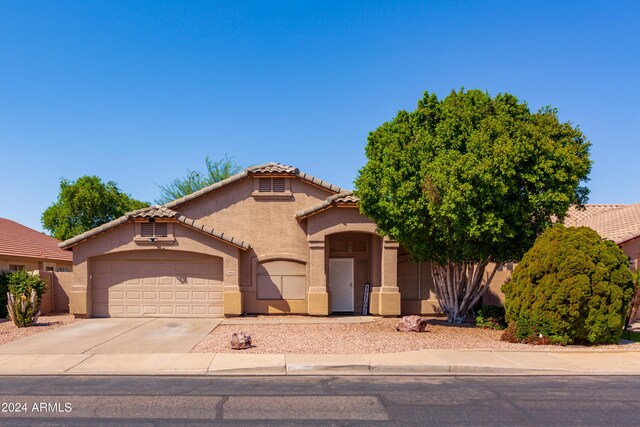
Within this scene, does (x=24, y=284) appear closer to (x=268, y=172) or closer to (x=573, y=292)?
(x=268, y=172)

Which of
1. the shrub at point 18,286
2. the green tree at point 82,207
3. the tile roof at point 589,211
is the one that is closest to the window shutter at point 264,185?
the shrub at point 18,286

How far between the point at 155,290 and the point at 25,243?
1311 centimetres

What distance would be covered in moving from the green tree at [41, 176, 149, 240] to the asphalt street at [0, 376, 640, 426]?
118 ft

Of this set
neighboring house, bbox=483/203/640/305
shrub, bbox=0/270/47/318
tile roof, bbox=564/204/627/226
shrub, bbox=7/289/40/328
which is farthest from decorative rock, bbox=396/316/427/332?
tile roof, bbox=564/204/627/226

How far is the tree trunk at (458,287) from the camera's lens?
676 inches

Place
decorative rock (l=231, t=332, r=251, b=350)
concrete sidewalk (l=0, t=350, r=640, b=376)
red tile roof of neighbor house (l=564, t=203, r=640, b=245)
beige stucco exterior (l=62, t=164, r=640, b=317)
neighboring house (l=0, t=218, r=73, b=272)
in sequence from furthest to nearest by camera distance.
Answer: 1. neighboring house (l=0, t=218, r=73, b=272)
2. red tile roof of neighbor house (l=564, t=203, r=640, b=245)
3. beige stucco exterior (l=62, t=164, r=640, b=317)
4. decorative rock (l=231, t=332, r=251, b=350)
5. concrete sidewalk (l=0, t=350, r=640, b=376)

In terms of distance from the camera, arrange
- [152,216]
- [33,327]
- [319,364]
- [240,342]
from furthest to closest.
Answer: [152,216] → [33,327] → [240,342] → [319,364]

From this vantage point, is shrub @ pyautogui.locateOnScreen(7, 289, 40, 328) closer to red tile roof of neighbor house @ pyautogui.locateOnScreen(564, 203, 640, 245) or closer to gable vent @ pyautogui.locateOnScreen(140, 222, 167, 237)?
gable vent @ pyautogui.locateOnScreen(140, 222, 167, 237)

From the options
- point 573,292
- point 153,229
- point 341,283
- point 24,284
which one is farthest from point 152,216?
point 573,292

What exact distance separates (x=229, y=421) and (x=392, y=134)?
37.3ft

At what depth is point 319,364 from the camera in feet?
34.6

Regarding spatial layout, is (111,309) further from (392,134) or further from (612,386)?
(612,386)

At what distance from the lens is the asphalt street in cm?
721

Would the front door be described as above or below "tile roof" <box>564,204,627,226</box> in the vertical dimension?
below
